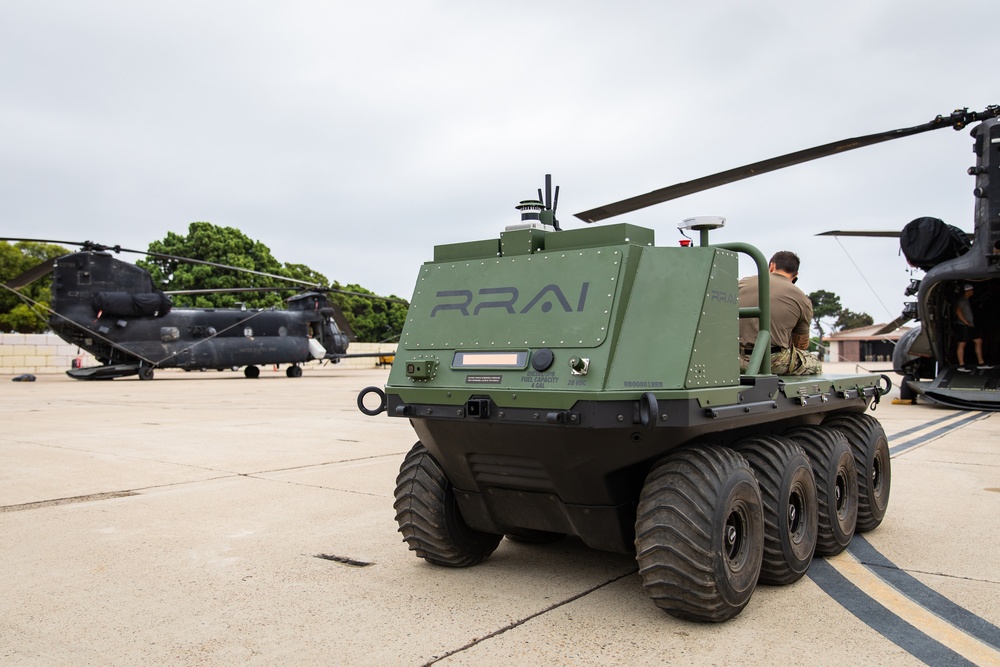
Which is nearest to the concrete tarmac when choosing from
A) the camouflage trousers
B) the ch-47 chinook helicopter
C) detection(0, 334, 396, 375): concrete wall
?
the camouflage trousers

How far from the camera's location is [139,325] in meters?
26.7

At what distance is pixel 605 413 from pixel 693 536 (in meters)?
0.67

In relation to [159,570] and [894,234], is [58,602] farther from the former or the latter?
[894,234]

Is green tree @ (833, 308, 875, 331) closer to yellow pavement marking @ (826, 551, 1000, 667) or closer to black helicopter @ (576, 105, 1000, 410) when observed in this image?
black helicopter @ (576, 105, 1000, 410)

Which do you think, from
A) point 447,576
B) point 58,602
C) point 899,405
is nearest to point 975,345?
point 899,405

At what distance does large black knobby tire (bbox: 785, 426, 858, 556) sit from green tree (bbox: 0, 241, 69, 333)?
50.4 meters

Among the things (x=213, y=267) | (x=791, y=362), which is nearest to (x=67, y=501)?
(x=791, y=362)

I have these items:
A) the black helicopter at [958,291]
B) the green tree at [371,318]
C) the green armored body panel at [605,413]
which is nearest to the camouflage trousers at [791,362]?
the green armored body panel at [605,413]

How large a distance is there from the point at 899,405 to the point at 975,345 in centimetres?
203

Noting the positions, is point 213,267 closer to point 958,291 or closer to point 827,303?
point 958,291

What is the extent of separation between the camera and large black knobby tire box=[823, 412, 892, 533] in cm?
554

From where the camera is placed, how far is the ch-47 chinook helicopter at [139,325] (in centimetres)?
2525

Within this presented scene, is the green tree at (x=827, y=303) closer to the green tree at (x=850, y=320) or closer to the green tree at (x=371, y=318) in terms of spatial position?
the green tree at (x=850, y=320)

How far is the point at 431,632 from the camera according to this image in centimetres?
362
